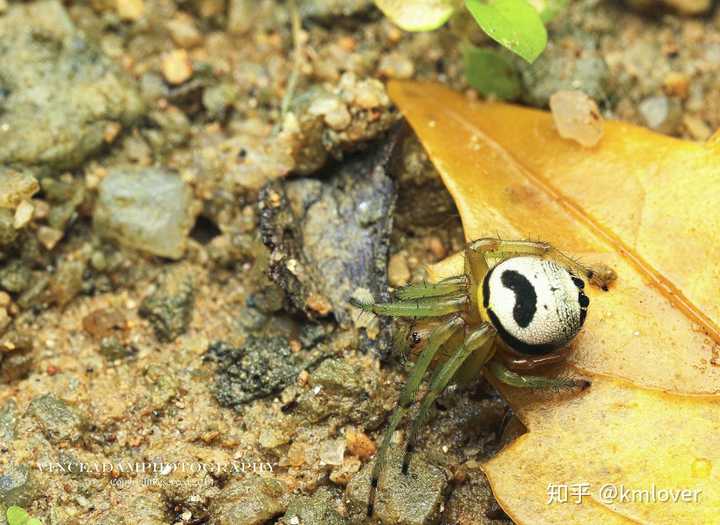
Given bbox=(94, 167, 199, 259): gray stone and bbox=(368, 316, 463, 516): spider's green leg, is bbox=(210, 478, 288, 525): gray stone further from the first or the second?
bbox=(94, 167, 199, 259): gray stone

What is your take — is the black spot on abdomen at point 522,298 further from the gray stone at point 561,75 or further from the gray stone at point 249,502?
the gray stone at point 561,75

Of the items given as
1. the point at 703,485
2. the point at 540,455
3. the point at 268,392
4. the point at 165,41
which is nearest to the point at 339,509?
the point at 268,392

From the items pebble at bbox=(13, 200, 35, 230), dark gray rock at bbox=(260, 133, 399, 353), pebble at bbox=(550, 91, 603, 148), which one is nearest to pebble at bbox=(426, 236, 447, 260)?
dark gray rock at bbox=(260, 133, 399, 353)

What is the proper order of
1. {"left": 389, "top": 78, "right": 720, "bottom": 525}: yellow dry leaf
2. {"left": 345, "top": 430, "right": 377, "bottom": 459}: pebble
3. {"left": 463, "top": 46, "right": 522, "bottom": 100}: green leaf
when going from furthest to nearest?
{"left": 463, "top": 46, "right": 522, "bottom": 100}: green leaf → {"left": 345, "top": 430, "right": 377, "bottom": 459}: pebble → {"left": 389, "top": 78, "right": 720, "bottom": 525}: yellow dry leaf

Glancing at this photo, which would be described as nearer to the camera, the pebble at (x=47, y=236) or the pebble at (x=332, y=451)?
the pebble at (x=332, y=451)

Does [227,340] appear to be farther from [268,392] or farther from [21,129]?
[21,129]

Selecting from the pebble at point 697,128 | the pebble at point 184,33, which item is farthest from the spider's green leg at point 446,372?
the pebble at point 184,33
